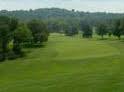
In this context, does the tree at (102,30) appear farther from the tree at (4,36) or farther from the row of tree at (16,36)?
the tree at (4,36)

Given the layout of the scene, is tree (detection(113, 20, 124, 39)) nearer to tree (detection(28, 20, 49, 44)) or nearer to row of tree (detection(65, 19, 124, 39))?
row of tree (detection(65, 19, 124, 39))

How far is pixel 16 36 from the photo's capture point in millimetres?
86375

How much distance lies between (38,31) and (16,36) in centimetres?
1290

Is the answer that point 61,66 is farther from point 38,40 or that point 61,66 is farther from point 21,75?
point 38,40

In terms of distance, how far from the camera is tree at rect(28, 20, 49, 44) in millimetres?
96625

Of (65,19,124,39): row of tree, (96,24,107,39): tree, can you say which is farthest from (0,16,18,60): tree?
(96,24,107,39): tree

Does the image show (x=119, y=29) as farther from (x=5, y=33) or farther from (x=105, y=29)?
(x=5, y=33)

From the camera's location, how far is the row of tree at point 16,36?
253ft

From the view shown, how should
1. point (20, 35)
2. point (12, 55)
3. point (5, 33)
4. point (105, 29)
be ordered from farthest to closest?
point (105, 29)
point (20, 35)
point (5, 33)
point (12, 55)

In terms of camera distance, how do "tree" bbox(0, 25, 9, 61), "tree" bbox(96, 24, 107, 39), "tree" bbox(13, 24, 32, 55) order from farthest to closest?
"tree" bbox(96, 24, 107, 39), "tree" bbox(13, 24, 32, 55), "tree" bbox(0, 25, 9, 61)

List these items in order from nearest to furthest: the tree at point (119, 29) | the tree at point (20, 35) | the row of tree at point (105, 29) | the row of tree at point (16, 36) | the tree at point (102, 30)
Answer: the row of tree at point (16, 36), the tree at point (20, 35), the tree at point (119, 29), the row of tree at point (105, 29), the tree at point (102, 30)

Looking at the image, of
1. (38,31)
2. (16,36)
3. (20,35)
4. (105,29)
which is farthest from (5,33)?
(105,29)

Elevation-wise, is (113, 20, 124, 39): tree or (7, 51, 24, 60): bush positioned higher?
(113, 20, 124, 39): tree

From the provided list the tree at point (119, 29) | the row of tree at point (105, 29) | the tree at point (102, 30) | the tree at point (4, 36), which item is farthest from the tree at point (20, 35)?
the tree at point (102, 30)
